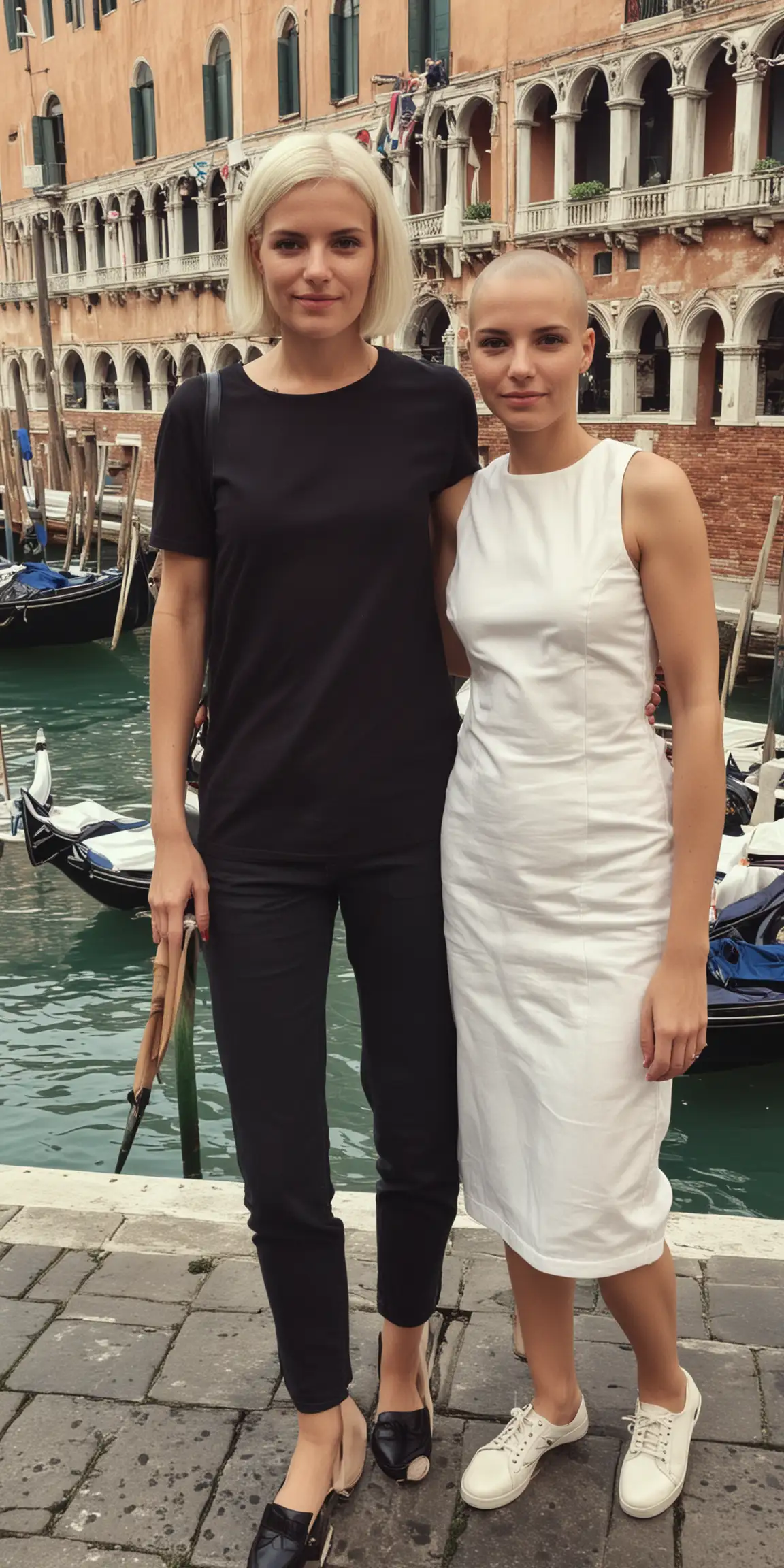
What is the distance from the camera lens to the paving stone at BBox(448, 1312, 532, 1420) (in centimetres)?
156

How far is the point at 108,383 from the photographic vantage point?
21312 millimetres

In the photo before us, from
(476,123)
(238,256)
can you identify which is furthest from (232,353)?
(238,256)

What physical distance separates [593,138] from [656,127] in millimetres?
772

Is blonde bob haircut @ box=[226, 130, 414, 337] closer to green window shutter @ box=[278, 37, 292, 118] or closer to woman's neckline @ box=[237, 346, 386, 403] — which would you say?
woman's neckline @ box=[237, 346, 386, 403]

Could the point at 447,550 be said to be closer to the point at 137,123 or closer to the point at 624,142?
the point at 624,142

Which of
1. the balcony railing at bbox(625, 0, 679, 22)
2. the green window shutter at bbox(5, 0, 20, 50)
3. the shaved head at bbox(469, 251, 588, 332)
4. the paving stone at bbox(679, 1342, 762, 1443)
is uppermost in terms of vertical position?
the green window shutter at bbox(5, 0, 20, 50)

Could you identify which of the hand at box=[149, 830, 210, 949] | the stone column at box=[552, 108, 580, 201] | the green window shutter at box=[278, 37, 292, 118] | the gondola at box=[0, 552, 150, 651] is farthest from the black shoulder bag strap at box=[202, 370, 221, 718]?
the green window shutter at box=[278, 37, 292, 118]

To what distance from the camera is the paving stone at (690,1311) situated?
1.68m

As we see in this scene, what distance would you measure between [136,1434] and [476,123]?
14631 millimetres

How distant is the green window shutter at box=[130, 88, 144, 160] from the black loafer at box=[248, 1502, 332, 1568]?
67.3 feet

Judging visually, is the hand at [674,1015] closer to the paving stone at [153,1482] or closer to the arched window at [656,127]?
the paving stone at [153,1482]

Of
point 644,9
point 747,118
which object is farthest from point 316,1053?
point 644,9

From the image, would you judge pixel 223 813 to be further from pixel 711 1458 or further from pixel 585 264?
pixel 585 264

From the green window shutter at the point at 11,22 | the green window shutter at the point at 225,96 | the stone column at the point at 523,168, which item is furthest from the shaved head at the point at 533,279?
the green window shutter at the point at 11,22
